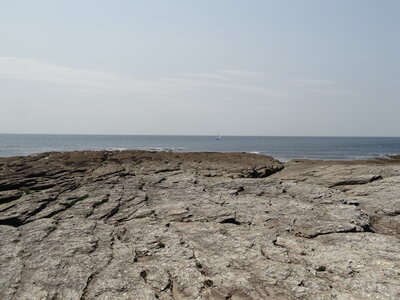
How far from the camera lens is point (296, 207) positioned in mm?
19625

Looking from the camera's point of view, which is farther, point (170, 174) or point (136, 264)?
point (170, 174)

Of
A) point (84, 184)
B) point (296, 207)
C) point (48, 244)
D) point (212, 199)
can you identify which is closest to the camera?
point (48, 244)

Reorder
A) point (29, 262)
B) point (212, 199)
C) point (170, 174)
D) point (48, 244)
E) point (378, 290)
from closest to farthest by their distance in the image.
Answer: point (378, 290) < point (29, 262) < point (48, 244) < point (212, 199) < point (170, 174)

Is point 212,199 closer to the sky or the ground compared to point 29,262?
closer to the sky

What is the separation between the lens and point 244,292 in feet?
36.5

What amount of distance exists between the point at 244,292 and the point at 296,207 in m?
9.72

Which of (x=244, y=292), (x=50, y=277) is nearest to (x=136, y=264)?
(x=50, y=277)

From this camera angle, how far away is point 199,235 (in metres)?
16.2

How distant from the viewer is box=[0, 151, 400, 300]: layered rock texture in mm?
11648

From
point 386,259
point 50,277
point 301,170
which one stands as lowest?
point 50,277

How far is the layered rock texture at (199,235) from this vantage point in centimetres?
1165

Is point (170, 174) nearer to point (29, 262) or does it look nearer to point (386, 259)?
point (29, 262)

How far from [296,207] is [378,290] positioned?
8.82 meters

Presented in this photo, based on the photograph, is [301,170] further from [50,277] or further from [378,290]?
[50,277]
